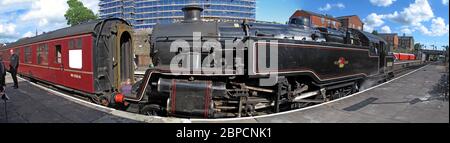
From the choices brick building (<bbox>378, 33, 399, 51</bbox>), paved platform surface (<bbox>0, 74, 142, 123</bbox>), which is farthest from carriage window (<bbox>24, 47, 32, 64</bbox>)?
brick building (<bbox>378, 33, 399, 51</bbox>)

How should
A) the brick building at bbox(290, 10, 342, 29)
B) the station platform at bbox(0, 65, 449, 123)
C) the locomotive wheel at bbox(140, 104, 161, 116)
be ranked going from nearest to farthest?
the station platform at bbox(0, 65, 449, 123) → the locomotive wheel at bbox(140, 104, 161, 116) → the brick building at bbox(290, 10, 342, 29)

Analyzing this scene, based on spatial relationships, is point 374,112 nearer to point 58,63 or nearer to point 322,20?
point 58,63

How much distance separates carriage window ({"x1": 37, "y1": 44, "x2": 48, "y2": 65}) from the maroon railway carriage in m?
0.11

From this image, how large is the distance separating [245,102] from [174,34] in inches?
88.9

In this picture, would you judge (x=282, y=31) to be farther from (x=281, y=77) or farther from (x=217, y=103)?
(x=217, y=103)

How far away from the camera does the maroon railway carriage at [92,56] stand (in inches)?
263

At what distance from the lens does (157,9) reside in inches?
2859

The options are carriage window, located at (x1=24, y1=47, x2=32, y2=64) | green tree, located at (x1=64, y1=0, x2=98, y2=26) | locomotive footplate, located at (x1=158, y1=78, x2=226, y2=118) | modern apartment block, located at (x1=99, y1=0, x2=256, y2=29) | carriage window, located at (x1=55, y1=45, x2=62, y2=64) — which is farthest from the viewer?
modern apartment block, located at (x1=99, y1=0, x2=256, y2=29)

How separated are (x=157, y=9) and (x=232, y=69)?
72240 millimetres

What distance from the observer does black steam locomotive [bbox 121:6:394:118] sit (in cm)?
486

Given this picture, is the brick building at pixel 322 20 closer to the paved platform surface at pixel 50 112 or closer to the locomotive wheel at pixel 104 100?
the locomotive wheel at pixel 104 100

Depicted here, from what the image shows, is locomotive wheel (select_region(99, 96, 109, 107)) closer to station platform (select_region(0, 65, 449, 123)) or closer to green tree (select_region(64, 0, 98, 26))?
station platform (select_region(0, 65, 449, 123))

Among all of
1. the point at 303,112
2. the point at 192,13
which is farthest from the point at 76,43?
the point at 303,112
